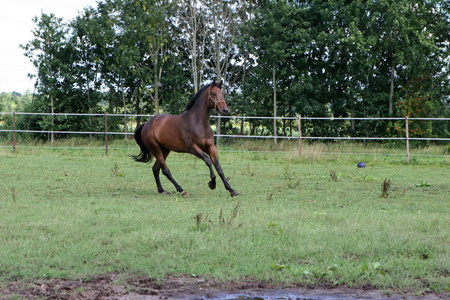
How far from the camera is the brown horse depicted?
9219mm

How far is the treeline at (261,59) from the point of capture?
23938mm

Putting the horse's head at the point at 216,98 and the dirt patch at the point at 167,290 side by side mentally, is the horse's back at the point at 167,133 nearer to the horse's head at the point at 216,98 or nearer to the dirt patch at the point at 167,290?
the horse's head at the point at 216,98

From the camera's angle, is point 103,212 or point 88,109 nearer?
point 103,212

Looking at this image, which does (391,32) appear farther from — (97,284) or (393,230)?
(97,284)

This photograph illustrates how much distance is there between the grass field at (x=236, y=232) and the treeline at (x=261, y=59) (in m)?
14.6

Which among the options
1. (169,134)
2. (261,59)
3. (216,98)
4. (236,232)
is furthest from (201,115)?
(261,59)

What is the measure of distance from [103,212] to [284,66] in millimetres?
21229

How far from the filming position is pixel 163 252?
4.93m

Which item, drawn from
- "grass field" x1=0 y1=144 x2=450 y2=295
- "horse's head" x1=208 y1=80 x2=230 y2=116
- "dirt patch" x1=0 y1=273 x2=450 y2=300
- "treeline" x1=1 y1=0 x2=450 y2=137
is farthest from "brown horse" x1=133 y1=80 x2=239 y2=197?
"treeline" x1=1 y1=0 x2=450 y2=137

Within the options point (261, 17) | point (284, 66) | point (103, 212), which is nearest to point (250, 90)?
point (284, 66)

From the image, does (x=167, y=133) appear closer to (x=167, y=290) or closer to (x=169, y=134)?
(x=169, y=134)

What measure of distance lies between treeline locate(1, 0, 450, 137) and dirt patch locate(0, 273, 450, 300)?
19824 millimetres

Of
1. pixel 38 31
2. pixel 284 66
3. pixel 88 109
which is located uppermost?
pixel 38 31

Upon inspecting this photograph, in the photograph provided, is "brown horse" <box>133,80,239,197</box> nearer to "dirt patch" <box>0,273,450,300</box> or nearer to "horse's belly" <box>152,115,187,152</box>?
"horse's belly" <box>152,115,187,152</box>
